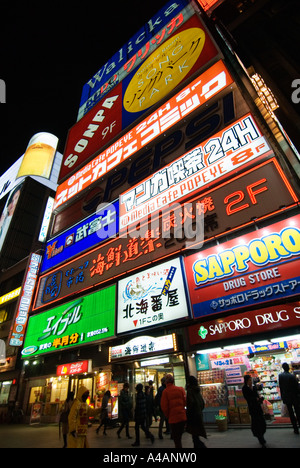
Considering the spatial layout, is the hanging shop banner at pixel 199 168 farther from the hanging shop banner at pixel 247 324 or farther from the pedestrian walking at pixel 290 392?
the pedestrian walking at pixel 290 392

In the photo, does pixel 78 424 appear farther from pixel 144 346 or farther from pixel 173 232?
pixel 173 232

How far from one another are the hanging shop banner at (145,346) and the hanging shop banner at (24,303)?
637 cm

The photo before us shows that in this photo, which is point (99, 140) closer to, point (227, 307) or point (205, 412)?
point (227, 307)

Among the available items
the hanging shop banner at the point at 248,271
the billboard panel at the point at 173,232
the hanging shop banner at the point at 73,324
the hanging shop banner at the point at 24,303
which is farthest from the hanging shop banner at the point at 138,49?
the hanging shop banner at the point at 73,324

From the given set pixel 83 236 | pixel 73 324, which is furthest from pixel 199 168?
pixel 73 324

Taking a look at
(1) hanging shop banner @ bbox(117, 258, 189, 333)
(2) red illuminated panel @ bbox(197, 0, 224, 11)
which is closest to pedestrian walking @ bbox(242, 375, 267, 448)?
(1) hanging shop banner @ bbox(117, 258, 189, 333)

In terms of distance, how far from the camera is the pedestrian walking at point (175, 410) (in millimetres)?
4405

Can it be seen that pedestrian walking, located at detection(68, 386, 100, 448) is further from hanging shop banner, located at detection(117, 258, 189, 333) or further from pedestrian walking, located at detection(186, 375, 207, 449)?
hanging shop banner, located at detection(117, 258, 189, 333)

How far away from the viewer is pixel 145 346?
867 centimetres

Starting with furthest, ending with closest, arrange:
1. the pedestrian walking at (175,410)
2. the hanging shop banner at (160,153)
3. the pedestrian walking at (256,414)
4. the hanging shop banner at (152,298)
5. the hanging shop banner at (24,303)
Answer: the hanging shop banner at (24,303) < the hanging shop banner at (160,153) < the hanging shop banner at (152,298) < the pedestrian walking at (256,414) < the pedestrian walking at (175,410)

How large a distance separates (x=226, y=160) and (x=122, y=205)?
508cm

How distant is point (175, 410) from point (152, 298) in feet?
13.4

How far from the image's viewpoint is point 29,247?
2983 cm

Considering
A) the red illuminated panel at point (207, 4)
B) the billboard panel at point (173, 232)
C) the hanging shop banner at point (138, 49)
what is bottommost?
the billboard panel at point (173, 232)
